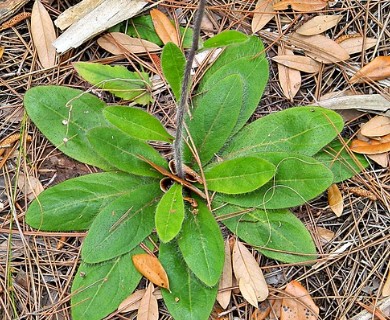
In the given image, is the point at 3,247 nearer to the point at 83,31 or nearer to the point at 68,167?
the point at 68,167

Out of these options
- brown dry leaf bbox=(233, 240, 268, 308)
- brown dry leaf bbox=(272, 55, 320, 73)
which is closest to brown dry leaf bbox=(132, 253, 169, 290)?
brown dry leaf bbox=(233, 240, 268, 308)

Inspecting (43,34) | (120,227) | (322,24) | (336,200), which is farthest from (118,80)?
(336,200)

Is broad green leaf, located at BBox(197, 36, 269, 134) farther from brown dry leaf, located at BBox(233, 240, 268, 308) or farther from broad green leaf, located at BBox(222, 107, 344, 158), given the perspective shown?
brown dry leaf, located at BBox(233, 240, 268, 308)

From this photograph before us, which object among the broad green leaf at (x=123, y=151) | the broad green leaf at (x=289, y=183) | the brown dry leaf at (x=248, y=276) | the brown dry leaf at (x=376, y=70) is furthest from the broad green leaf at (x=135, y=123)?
the brown dry leaf at (x=376, y=70)

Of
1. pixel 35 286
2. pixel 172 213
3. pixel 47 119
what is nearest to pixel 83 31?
pixel 47 119

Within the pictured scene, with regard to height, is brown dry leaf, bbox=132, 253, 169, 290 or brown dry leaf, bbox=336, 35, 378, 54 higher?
brown dry leaf, bbox=336, 35, 378, 54

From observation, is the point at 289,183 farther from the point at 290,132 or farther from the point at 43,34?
the point at 43,34
